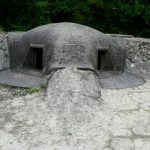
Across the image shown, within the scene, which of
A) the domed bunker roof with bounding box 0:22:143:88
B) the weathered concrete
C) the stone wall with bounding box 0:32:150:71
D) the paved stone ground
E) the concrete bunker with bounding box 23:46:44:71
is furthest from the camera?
the stone wall with bounding box 0:32:150:71

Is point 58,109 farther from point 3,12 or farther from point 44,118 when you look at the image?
point 3,12

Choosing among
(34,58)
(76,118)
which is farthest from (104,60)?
(76,118)

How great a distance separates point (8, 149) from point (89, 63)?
151 cm

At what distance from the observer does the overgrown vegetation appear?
8305 millimetres

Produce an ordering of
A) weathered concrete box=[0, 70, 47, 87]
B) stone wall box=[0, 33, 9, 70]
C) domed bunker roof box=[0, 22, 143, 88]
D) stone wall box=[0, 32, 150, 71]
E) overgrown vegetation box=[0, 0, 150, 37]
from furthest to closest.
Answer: overgrown vegetation box=[0, 0, 150, 37], stone wall box=[0, 32, 150, 71], stone wall box=[0, 33, 9, 70], domed bunker roof box=[0, 22, 143, 88], weathered concrete box=[0, 70, 47, 87]

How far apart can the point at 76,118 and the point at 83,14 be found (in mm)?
6232

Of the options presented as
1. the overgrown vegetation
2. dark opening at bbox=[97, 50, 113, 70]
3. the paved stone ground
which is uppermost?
the overgrown vegetation

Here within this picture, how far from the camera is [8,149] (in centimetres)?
255

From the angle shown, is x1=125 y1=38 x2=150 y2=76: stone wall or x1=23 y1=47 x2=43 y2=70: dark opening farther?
x1=125 y1=38 x2=150 y2=76: stone wall

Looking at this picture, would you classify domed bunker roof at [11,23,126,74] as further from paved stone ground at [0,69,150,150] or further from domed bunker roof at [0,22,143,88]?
paved stone ground at [0,69,150,150]

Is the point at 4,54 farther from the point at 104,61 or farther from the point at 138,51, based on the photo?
the point at 138,51

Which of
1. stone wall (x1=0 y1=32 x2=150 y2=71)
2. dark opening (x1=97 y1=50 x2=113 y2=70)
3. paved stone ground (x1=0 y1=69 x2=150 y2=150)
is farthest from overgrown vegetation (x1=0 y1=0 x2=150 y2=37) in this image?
paved stone ground (x1=0 y1=69 x2=150 y2=150)

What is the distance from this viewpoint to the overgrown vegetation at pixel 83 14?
8305mm

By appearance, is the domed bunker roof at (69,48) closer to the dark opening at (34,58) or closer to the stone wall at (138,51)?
the dark opening at (34,58)
